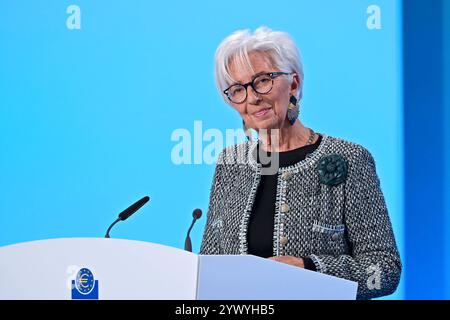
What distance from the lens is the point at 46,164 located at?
9.86 ft

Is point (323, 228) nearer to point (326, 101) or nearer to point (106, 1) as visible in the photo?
point (326, 101)

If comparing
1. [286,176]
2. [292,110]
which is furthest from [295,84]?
[286,176]


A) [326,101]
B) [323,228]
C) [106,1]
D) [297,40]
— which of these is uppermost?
[106,1]

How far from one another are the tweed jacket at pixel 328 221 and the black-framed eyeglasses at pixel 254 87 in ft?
0.72

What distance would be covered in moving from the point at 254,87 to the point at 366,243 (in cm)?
58

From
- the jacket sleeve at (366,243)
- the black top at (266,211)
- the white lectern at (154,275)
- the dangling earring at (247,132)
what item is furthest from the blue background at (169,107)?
the white lectern at (154,275)

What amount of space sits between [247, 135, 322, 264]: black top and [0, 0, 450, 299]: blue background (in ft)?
1.58

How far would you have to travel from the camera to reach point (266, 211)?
231cm

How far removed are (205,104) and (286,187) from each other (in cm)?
71

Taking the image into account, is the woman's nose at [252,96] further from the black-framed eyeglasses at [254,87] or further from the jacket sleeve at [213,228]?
the jacket sleeve at [213,228]

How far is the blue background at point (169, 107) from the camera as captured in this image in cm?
292

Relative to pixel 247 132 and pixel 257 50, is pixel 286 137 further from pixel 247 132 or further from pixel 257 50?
pixel 257 50
